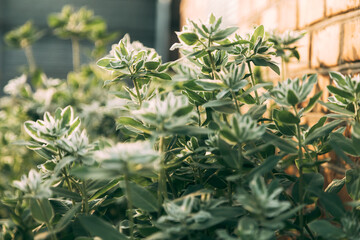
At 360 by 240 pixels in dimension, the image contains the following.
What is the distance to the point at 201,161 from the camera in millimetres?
798

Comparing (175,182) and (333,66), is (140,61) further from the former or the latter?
(333,66)

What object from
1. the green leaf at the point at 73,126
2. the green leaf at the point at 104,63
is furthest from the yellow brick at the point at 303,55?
the green leaf at the point at 73,126

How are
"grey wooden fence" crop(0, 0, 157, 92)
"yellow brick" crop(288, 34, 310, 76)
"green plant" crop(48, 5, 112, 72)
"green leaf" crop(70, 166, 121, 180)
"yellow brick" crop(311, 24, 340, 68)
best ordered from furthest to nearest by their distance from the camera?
"grey wooden fence" crop(0, 0, 157, 92)
"green plant" crop(48, 5, 112, 72)
"yellow brick" crop(288, 34, 310, 76)
"yellow brick" crop(311, 24, 340, 68)
"green leaf" crop(70, 166, 121, 180)

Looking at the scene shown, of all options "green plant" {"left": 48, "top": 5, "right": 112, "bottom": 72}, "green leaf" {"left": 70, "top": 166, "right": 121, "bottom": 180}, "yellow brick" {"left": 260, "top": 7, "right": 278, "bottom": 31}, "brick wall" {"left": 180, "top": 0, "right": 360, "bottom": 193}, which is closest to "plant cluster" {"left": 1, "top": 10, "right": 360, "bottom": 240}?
"green leaf" {"left": 70, "top": 166, "right": 121, "bottom": 180}

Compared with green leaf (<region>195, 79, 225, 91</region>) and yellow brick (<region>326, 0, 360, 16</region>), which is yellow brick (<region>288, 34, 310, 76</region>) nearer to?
yellow brick (<region>326, 0, 360, 16</region>)

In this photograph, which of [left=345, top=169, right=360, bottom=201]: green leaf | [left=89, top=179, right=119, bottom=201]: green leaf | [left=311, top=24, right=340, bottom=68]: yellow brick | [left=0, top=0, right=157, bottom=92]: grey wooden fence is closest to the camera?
[left=345, top=169, right=360, bottom=201]: green leaf

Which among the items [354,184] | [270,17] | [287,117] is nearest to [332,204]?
[354,184]

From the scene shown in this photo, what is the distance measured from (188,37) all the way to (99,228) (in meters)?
0.42

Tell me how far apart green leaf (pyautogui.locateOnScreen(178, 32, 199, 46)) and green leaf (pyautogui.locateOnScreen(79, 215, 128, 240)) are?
0.40m

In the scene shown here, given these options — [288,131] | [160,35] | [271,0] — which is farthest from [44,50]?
[288,131]

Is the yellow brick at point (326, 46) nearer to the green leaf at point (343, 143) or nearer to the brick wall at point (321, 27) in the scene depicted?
the brick wall at point (321, 27)

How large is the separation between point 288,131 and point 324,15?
522mm

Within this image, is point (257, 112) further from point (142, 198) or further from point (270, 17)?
A: point (270, 17)

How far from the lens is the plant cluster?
0.57 metres
